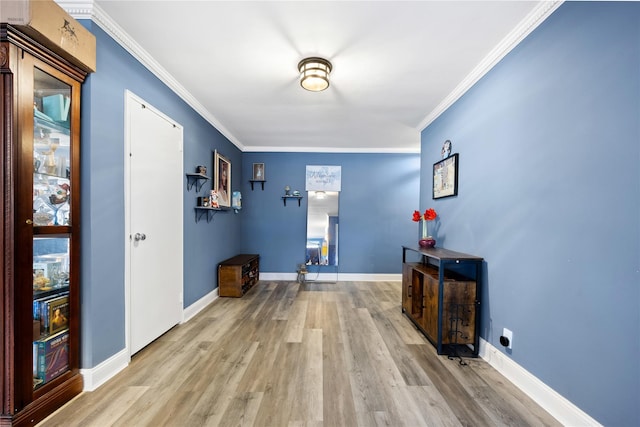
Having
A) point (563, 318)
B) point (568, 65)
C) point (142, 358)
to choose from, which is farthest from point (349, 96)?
point (142, 358)

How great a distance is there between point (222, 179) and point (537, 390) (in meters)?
4.00

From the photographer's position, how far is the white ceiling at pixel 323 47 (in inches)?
64.5

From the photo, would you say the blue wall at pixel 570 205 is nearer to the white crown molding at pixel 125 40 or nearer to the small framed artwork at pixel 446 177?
the small framed artwork at pixel 446 177

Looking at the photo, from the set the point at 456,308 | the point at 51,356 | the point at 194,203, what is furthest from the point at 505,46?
the point at 51,356

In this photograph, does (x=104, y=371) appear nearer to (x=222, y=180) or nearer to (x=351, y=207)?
(x=222, y=180)

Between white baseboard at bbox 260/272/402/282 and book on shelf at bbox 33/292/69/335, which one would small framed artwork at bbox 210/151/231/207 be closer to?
white baseboard at bbox 260/272/402/282

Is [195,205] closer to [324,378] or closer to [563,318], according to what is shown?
[324,378]

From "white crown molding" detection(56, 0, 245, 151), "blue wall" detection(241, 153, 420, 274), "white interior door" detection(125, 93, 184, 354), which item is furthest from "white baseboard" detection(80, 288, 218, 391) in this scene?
"blue wall" detection(241, 153, 420, 274)

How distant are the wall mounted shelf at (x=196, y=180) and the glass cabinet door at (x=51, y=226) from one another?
4.33ft

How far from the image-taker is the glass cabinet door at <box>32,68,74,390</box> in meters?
1.44

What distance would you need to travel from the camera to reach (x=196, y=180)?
3.09 m

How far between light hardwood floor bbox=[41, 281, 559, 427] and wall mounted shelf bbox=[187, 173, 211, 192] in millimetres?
1575

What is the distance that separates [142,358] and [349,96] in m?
3.18

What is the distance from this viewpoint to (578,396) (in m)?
1.37
